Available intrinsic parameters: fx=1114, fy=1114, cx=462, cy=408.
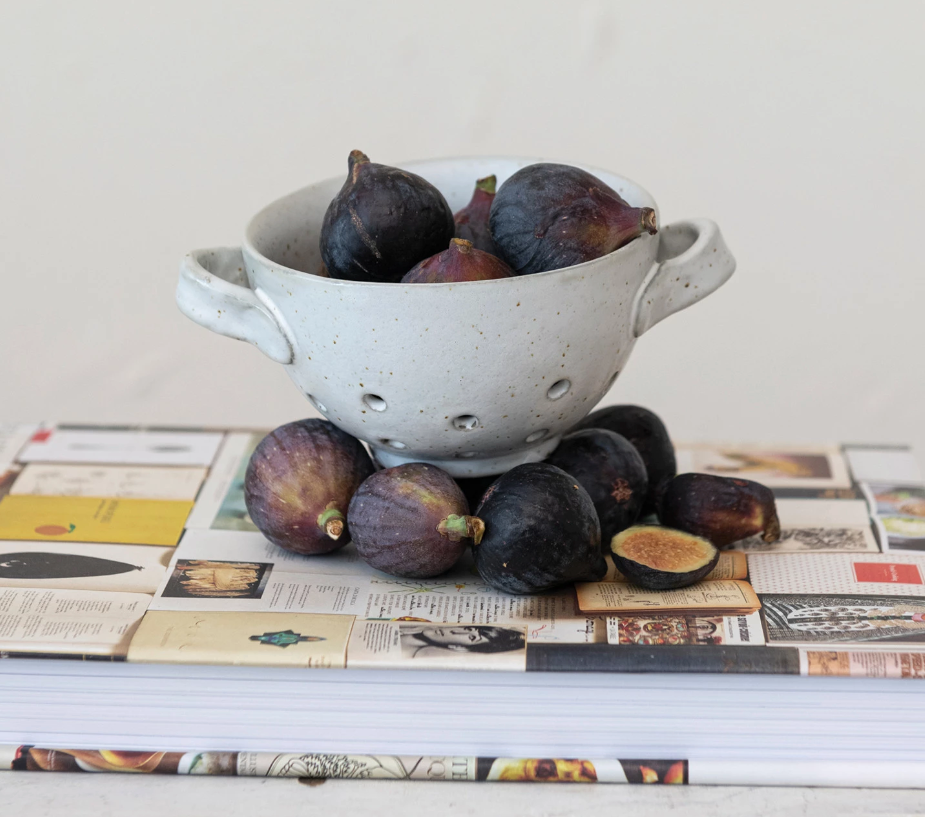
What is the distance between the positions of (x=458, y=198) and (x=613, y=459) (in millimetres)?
303

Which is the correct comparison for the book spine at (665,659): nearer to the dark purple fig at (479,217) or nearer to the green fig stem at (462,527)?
the green fig stem at (462,527)

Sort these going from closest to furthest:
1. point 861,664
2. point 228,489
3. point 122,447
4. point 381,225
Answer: point 861,664 < point 381,225 < point 228,489 < point 122,447

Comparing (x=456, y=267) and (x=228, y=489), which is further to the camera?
(x=228, y=489)

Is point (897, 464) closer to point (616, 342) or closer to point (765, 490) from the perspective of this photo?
point (765, 490)

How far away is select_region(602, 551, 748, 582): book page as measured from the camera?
881 millimetres

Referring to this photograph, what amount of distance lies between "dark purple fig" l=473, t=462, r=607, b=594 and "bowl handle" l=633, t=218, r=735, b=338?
0.55ft

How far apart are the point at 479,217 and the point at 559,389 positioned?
7.0 inches

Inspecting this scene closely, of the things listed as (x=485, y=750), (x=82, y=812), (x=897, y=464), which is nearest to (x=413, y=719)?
(x=485, y=750)

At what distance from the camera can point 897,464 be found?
115cm

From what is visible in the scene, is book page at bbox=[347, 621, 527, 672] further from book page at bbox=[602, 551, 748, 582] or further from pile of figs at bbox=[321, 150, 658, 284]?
pile of figs at bbox=[321, 150, 658, 284]

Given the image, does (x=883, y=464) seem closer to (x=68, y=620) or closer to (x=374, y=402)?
(x=374, y=402)

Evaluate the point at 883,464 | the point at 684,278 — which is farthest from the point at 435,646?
the point at 883,464

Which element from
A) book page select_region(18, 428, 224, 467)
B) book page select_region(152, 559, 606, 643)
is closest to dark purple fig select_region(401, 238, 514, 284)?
book page select_region(152, 559, 606, 643)

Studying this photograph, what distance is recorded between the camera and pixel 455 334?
2.65ft
